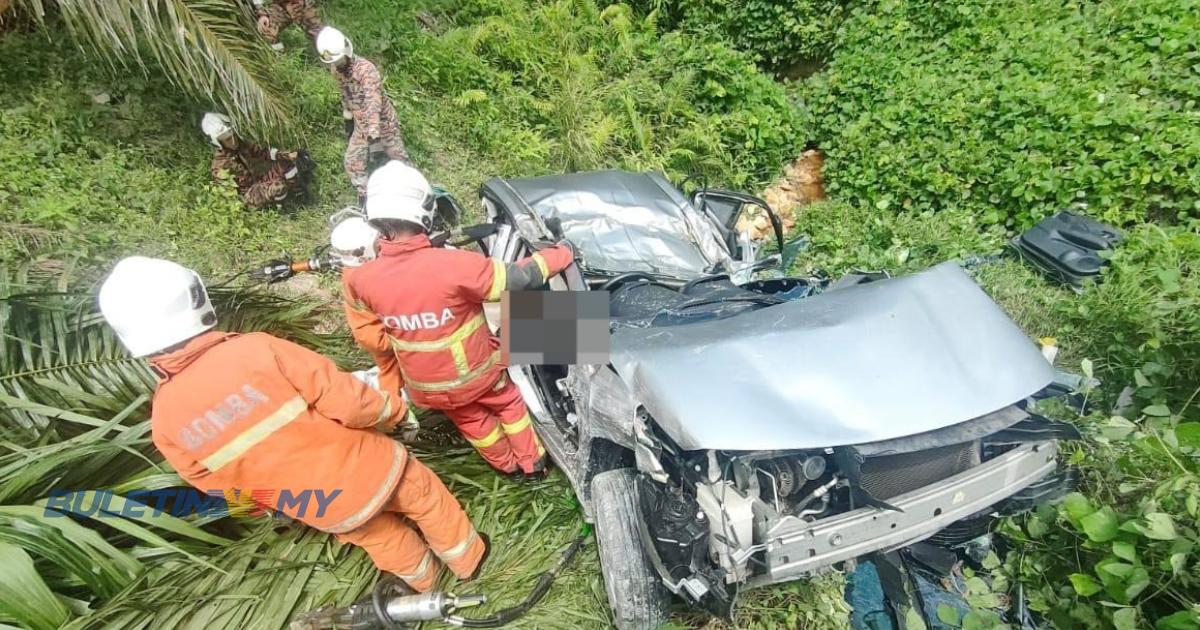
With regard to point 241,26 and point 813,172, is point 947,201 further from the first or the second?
point 241,26

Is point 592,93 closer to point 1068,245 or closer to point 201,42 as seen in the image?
point 201,42

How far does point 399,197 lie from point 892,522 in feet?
7.31

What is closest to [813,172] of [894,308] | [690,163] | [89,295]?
[690,163]

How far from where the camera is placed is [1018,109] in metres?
4.32

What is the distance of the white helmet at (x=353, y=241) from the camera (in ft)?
9.73

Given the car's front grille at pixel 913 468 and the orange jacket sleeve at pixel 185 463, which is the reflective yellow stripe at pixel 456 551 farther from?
the car's front grille at pixel 913 468

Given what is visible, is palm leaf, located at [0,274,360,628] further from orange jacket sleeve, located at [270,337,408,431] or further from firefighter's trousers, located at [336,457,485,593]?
orange jacket sleeve, located at [270,337,408,431]

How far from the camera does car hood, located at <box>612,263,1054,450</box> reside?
5.89 feet

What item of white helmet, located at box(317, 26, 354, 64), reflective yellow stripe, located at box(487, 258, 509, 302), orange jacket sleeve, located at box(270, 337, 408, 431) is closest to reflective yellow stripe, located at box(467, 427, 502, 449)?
orange jacket sleeve, located at box(270, 337, 408, 431)

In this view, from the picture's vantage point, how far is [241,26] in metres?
4.02

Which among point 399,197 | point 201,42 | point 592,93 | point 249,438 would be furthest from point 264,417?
point 592,93

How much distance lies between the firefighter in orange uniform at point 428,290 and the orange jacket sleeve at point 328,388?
1.07ft

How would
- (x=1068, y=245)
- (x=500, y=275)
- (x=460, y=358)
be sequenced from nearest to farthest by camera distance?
(x=500, y=275), (x=460, y=358), (x=1068, y=245)

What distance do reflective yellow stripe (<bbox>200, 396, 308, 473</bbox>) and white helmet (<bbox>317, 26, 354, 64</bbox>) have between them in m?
3.53
